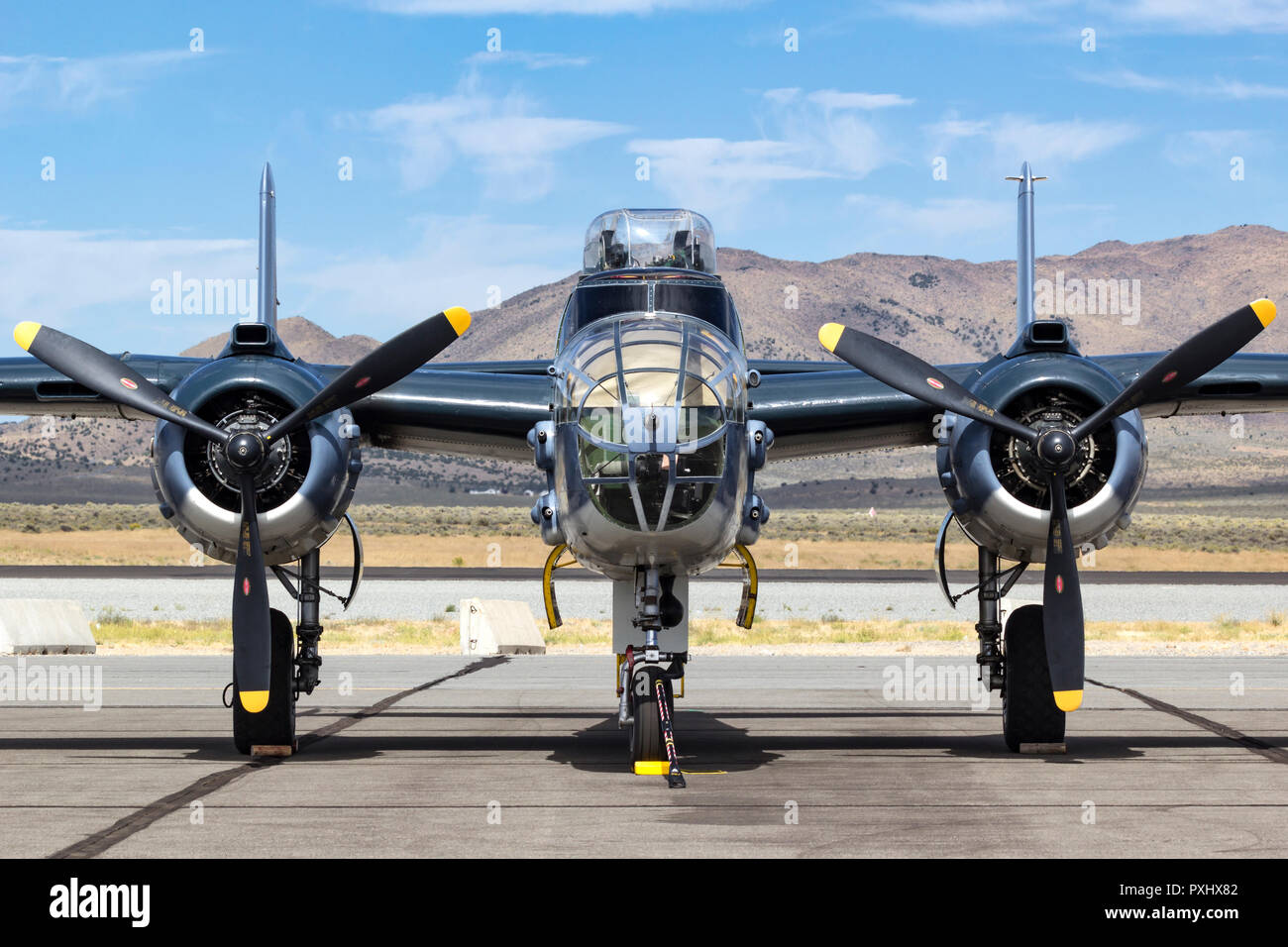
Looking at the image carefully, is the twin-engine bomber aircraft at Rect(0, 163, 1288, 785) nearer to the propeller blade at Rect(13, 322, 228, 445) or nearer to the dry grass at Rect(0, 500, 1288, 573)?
the propeller blade at Rect(13, 322, 228, 445)

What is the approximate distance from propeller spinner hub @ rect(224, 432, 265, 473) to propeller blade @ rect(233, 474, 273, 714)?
0.63m

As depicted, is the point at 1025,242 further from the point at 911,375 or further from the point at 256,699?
the point at 256,699

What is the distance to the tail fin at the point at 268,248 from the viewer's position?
702 inches

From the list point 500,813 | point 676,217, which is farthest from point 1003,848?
point 676,217

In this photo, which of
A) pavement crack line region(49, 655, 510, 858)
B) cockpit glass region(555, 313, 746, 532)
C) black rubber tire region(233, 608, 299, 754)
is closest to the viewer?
pavement crack line region(49, 655, 510, 858)

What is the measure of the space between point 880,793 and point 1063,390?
4738 millimetres

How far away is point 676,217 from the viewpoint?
16891mm

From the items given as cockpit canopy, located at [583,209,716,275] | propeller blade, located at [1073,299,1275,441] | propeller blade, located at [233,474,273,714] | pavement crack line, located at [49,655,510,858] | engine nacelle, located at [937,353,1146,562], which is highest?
cockpit canopy, located at [583,209,716,275]

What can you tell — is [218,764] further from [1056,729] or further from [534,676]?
[534,676]

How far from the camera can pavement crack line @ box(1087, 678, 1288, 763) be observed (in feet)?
52.5

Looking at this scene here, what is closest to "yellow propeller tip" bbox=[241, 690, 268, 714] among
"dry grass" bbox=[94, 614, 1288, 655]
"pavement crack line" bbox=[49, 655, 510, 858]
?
"pavement crack line" bbox=[49, 655, 510, 858]

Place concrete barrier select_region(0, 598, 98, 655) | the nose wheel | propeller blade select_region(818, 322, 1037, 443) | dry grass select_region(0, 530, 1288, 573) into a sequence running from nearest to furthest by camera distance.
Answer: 1. the nose wheel
2. propeller blade select_region(818, 322, 1037, 443)
3. concrete barrier select_region(0, 598, 98, 655)
4. dry grass select_region(0, 530, 1288, 573)

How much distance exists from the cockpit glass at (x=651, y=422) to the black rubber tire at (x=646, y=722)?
1632 millimetres

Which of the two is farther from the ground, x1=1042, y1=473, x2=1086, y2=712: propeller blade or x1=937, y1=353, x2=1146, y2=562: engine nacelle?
x1=937, y1=353, x2=1146, y2=562: engine nacelle
